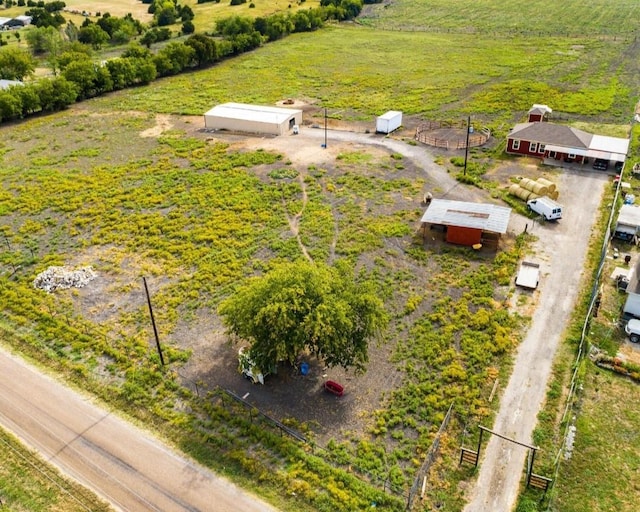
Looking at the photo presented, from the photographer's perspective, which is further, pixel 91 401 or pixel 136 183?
pixel 136 183

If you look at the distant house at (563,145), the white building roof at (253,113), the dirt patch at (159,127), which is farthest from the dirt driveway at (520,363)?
the dirt patch at (159,127)

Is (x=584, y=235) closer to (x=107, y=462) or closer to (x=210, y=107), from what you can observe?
(x=107, y=462)

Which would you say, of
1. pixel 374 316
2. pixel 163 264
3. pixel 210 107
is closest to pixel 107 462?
pixel 374 316

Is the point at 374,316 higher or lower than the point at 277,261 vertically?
higher

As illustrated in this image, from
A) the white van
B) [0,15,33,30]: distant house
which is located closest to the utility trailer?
the white van

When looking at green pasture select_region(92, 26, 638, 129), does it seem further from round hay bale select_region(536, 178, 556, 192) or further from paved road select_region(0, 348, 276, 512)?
paved road select_region(0, 348, 276, 512)

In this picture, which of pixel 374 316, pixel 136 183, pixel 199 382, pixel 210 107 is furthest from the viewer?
pixel 210 107
